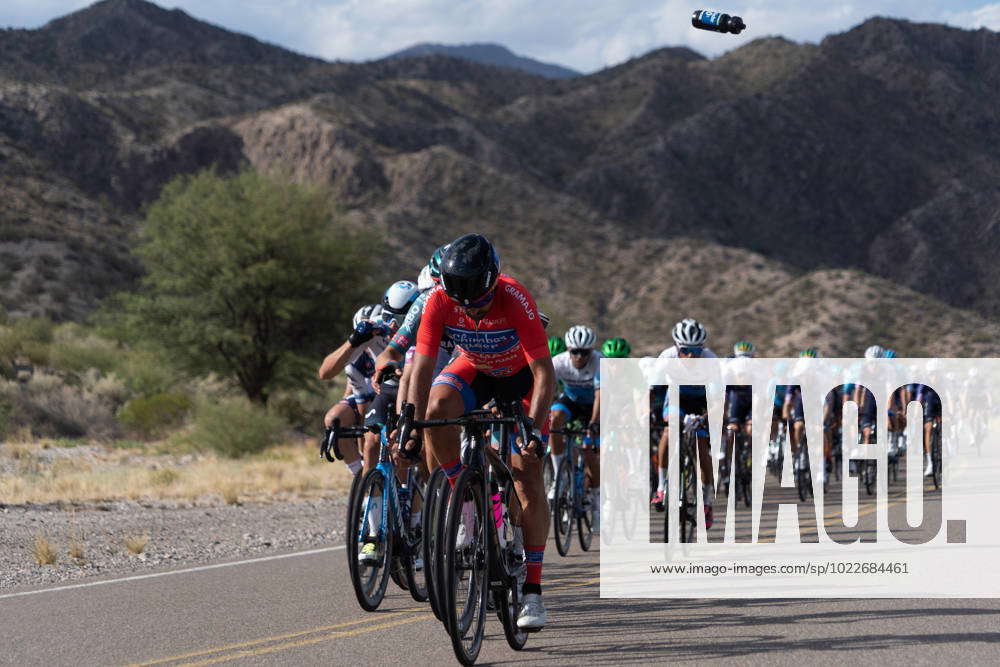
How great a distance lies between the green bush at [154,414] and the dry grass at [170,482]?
6.39 metres

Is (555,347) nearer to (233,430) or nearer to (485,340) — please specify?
(485,340)

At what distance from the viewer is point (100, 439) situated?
2903cm

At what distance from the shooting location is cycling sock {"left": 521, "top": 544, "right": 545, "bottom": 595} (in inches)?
274

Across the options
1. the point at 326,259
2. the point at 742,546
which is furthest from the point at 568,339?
the point at 326,259

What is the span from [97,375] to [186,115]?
5230cm

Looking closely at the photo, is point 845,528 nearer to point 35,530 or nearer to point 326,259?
point 35,530

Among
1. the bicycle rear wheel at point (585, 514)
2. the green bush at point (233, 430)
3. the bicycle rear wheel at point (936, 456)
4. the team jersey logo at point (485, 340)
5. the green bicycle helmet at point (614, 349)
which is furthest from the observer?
the green bush at point (233, 430)

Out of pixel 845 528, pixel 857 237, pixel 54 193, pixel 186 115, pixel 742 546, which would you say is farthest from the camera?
pixel 857 237

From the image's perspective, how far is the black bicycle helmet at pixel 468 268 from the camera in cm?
648

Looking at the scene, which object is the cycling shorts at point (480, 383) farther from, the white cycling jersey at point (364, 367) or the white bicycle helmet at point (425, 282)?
the white cycling jersey at point (364, 367)

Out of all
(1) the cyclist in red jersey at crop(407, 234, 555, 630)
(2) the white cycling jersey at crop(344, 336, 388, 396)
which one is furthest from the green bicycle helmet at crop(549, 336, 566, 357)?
(1) the cyclist in red jersey at crop(407, 234, 555, 630)

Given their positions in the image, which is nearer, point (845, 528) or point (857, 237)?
point (845, 528)

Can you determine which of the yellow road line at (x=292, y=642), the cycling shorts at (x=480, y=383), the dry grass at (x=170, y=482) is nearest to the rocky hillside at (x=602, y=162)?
the dry grass at (x=170, y=482)

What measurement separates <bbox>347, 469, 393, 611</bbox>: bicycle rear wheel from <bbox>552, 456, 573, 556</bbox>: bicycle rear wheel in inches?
124
